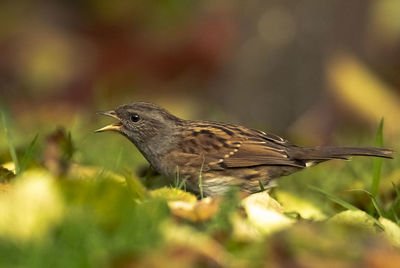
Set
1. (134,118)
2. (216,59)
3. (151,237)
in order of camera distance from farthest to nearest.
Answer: (216,59) → (134,118) → (151,237)

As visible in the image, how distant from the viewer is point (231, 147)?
18.3 ft

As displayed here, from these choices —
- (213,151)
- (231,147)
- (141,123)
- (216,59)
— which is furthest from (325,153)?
(216,59)

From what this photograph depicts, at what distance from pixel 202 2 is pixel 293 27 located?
2.76 meters

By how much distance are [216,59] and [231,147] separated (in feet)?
17.6

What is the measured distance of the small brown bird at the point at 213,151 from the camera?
539 cm

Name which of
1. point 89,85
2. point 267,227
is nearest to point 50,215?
point 267,227

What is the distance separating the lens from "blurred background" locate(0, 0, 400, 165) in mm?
9344

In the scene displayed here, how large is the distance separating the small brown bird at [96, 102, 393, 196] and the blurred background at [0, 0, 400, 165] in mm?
2556

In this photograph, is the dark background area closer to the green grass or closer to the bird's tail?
the bird's tail

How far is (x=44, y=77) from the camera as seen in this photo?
451 inches

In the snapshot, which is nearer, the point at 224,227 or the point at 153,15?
the point at 224,227

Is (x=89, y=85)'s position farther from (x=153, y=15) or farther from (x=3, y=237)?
(x=3, y=237)

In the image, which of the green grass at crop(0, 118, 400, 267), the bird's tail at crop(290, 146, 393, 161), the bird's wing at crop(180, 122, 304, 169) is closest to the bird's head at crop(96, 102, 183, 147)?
the bird's wing at crop(180, 122, 304, 169)

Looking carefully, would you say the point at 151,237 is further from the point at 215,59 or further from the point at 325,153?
the point at 215,59
